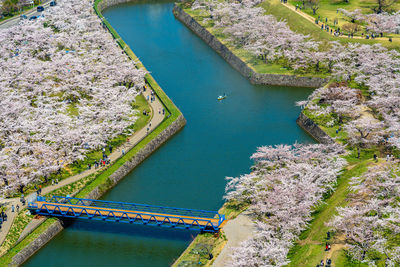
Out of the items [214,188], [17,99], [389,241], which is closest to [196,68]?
[17,99]

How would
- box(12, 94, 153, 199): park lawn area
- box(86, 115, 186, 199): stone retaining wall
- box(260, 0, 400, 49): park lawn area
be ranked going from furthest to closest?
1. box(260, 0, 400, 49): park lawn area
2. box(12, 94, 153, 199): park lawn area
3. box(86, 115, 186, 199): stone retaining wall

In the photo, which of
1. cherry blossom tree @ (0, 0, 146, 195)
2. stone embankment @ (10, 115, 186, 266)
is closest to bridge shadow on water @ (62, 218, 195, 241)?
stone embankment @ (10, 115, 186, 266)

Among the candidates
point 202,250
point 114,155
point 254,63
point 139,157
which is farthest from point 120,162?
point 254,63

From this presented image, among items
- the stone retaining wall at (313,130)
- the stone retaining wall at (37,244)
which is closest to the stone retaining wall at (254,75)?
the stone retaining wall at (313,130)

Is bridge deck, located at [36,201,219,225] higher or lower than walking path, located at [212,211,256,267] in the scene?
lower

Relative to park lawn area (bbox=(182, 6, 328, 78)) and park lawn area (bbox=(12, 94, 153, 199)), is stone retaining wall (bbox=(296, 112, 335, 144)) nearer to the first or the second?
park lawn area (bbox=(182, 6, 328, 78))

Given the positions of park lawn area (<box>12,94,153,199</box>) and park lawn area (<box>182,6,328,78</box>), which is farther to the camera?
park lawn area (<box>182,6,328,78</box>)

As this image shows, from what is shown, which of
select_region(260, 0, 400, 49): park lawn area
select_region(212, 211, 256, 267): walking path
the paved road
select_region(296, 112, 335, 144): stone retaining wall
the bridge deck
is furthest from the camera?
the paved road
